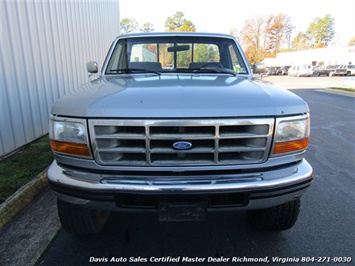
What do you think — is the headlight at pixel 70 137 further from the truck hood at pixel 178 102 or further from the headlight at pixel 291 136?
the headlight at pixel 291 136

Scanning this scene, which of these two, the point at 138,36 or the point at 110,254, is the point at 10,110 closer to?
the point at 138,36

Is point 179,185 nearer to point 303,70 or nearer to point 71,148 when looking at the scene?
point 71,148

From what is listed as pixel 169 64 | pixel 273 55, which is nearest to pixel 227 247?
pixel 169 64

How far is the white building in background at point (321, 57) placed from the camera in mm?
47844

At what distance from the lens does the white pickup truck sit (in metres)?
1.71

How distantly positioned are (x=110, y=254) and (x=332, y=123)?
7.29 meters

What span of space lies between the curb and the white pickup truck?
1.14 metres

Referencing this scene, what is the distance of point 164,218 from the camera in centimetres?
183

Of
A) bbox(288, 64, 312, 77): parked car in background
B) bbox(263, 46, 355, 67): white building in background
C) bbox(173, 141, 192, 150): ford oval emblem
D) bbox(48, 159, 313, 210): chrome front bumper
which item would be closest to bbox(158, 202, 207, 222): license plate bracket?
bbox(48, 159, 313, 210): chrome front bumper

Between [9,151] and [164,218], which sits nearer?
[164,218]

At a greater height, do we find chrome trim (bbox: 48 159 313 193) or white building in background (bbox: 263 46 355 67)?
white building in background (bbox: 263 46 355 67)

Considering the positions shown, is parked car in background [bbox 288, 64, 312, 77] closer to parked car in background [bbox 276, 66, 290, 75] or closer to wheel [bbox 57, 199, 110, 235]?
parked car in background [bbox 276, 66, 290, 75]

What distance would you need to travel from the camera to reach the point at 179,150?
1.74 meters

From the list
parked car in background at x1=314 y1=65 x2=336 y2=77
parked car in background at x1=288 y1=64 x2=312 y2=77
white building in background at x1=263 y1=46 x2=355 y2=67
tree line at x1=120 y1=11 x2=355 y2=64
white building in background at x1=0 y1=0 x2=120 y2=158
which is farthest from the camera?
tree line at x1=120 y1=11 x2=355 y2=64
